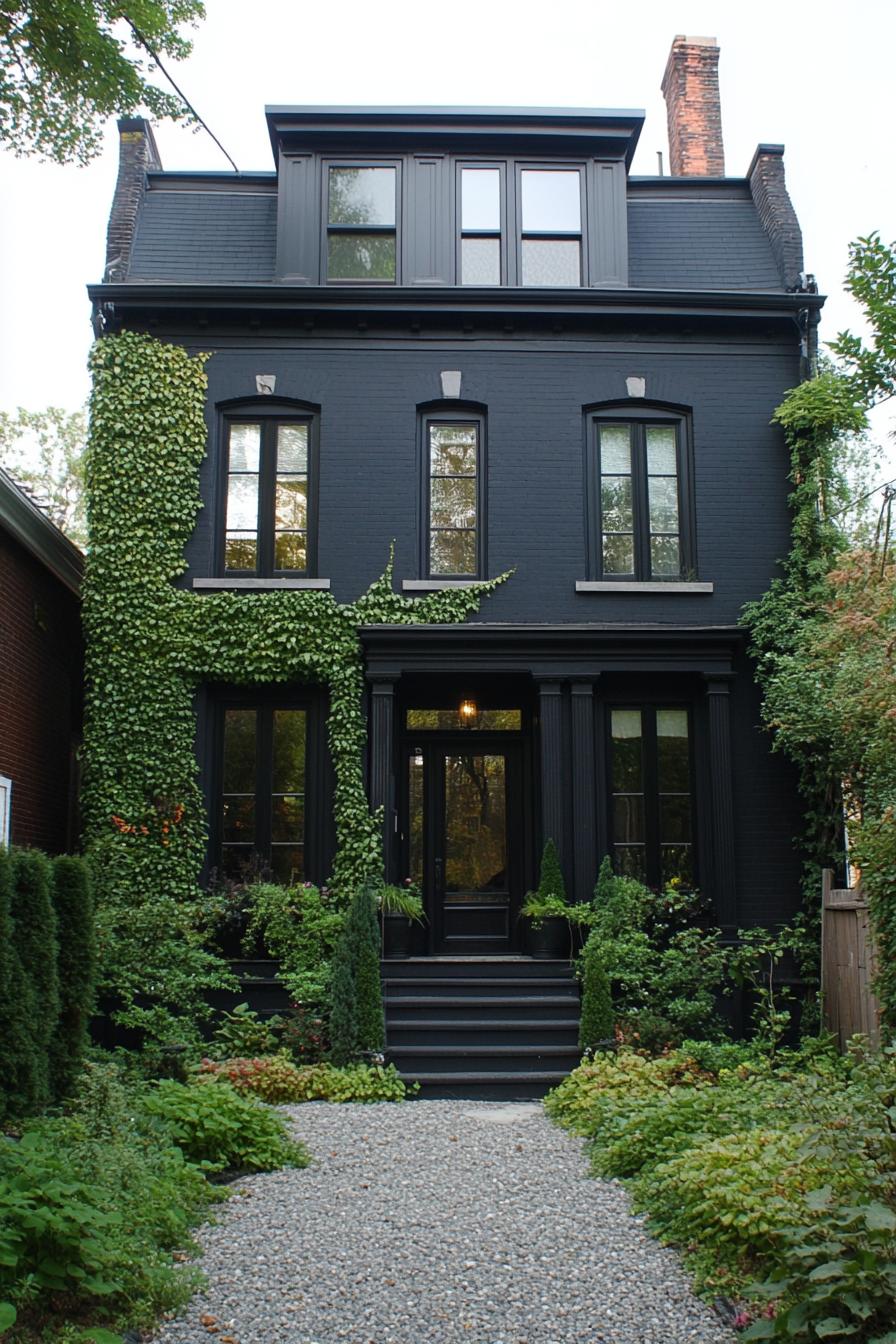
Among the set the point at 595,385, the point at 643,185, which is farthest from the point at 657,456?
the point at 643,185

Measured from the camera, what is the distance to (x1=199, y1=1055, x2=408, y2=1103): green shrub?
9383 mm

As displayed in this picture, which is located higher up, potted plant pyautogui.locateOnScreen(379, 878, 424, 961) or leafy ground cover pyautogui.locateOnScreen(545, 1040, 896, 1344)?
potted plant pyautogui.locateOnScreen(379, 878, 424, 961)

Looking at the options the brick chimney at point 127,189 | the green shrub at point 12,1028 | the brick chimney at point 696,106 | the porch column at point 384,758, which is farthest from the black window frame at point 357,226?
the green shrub at point 12,1028

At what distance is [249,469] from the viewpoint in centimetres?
1321

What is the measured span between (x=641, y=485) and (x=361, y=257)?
13.4 feet

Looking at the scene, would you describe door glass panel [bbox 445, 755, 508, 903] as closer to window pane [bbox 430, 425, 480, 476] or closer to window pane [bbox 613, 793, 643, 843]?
window pane [bbox 613, 793, 643, 843]

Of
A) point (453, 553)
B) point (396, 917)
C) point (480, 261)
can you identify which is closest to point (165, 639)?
point (453, 553)

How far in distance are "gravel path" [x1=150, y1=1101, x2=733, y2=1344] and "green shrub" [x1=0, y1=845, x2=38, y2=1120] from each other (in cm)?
133

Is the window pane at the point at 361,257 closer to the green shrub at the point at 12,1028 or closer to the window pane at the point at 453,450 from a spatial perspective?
the window pane at the point at 453,450

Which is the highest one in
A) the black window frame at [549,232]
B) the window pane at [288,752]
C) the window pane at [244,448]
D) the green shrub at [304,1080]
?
the black window frame at [549,232]

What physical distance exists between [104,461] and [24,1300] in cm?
981

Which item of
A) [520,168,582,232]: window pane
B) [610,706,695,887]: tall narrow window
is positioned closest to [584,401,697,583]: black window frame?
[610,706,695,887]: tall narrow window

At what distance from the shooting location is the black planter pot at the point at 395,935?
11.9 m

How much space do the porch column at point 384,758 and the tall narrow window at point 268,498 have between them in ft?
5.26
